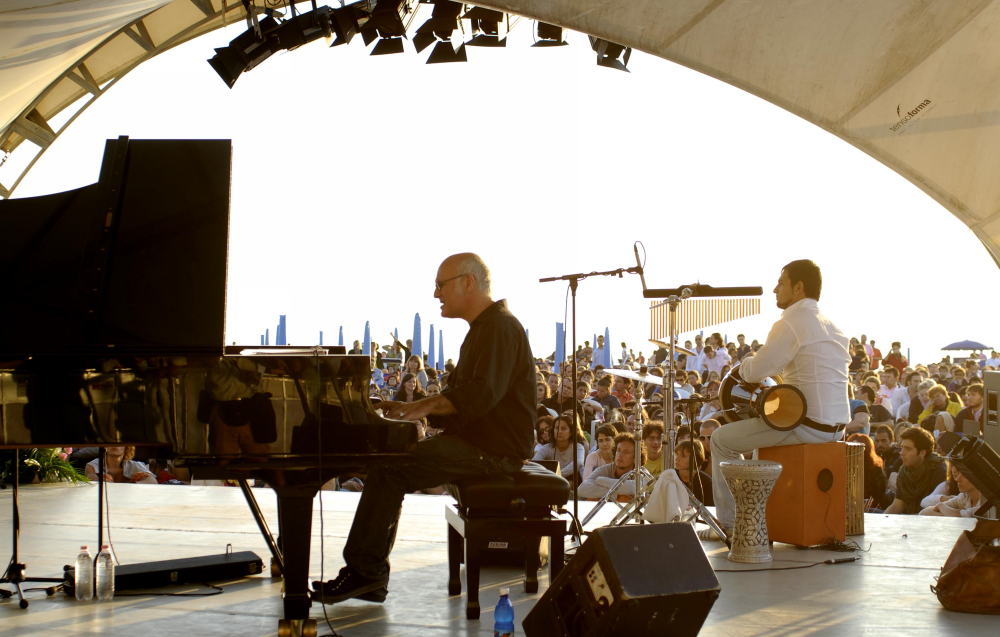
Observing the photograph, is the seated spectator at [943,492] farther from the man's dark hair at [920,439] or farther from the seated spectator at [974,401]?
the seated spectator at [974,401]

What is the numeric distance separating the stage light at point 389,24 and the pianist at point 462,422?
5690 millimetres

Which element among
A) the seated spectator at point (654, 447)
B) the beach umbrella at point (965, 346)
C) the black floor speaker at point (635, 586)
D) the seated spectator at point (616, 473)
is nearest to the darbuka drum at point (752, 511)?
the black floor speaker at point (635, 586)

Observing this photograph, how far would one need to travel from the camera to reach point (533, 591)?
389cm

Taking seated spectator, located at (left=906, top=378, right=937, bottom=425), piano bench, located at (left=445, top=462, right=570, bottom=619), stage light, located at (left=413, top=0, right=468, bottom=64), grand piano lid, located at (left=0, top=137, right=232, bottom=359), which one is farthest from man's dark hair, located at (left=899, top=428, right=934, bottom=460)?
stage light, located at (left=413, top=0, right=468, bottom=64)

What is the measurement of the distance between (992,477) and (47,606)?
14.5 ft

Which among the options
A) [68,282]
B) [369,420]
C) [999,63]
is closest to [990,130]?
[999,63]

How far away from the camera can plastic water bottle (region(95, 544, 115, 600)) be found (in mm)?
3803

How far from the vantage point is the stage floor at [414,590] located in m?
3.35

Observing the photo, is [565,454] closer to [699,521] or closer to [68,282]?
[699,521]

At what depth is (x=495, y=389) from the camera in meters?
3.57

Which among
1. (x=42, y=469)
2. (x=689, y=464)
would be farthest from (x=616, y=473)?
(x=42, y=469)

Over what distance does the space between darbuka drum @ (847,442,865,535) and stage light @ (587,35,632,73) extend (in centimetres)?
601

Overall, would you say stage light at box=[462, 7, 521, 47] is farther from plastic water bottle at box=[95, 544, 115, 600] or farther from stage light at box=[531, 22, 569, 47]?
plastic water bottle at box=[95, 544, 115, 600]

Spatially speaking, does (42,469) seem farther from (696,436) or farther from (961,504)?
(961,504)
